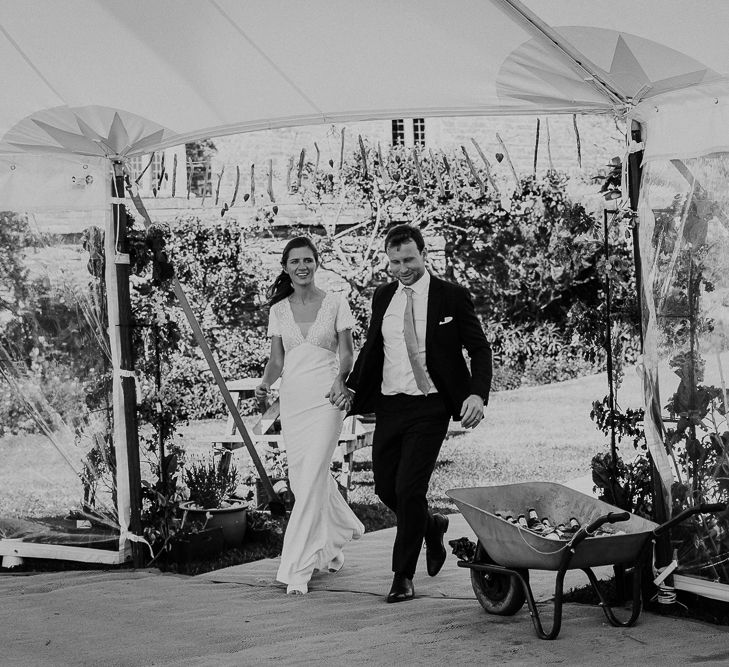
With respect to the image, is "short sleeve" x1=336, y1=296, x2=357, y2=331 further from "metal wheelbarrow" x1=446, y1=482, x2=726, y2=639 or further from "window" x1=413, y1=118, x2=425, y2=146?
"window" x1=413, y1=118, x2=425, y2=146

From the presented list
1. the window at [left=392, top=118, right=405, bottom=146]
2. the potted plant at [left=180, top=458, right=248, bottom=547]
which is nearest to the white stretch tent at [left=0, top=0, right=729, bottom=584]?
the potted plant at [left=180, top=458, right=248, bottom=547]

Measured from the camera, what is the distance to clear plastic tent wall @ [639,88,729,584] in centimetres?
462

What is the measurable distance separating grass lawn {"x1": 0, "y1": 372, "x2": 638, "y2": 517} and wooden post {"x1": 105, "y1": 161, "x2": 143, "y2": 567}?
2.05 feet

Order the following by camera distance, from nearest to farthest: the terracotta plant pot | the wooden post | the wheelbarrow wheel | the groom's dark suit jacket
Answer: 1. the wheelbarrow wheel
2. the groom's dark suit jacket
3. the wooden post
4. the terracotta plant pot

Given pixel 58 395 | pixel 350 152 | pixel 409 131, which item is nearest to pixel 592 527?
pixel 58 395

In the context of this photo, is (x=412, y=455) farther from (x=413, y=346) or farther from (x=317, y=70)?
(x=317, y=70)

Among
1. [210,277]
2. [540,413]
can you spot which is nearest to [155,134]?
[210,277]

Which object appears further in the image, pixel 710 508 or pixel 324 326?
pixel 324 326

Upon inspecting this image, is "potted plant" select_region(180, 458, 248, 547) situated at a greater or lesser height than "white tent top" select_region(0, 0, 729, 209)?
lesser

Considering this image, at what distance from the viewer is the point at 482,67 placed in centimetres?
516

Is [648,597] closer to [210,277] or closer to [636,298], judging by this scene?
[636,298]

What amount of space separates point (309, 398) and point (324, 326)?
0.42 meters

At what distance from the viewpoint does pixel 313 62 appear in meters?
5.49

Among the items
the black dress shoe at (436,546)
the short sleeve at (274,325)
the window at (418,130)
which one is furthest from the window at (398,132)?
the black dress shoe at (436,546)
